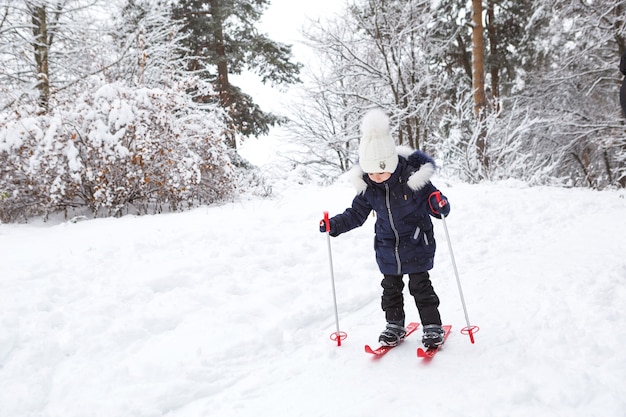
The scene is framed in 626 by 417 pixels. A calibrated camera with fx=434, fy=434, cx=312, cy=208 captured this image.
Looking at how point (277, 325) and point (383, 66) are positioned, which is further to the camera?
point (383, 66)

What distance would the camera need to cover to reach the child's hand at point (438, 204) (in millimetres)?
2996

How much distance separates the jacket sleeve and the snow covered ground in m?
0.88

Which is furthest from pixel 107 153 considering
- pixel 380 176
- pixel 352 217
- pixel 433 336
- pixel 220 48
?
pixel 220 48

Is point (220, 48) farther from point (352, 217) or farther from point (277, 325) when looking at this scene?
point (277, 325)

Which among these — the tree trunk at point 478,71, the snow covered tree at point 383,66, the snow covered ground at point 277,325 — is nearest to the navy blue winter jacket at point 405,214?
the snow covered ground at point 277,325

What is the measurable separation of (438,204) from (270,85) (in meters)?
12.3

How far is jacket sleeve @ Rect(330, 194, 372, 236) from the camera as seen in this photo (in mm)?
3357

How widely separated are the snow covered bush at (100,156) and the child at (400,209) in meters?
4.48

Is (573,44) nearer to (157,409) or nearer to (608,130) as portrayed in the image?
(608,130)

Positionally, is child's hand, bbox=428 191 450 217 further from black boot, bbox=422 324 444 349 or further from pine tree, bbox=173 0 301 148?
pine tree, bbox=173 0 301 148

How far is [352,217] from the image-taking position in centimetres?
339

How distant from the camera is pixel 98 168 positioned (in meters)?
6.47

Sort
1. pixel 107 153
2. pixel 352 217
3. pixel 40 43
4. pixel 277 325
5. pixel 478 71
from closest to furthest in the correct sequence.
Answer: pixel 352 217 < pixel 277 325 < pixel 107 153 < pixel 40 43 < pixel 478 71

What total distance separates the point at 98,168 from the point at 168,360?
4.37 meters
